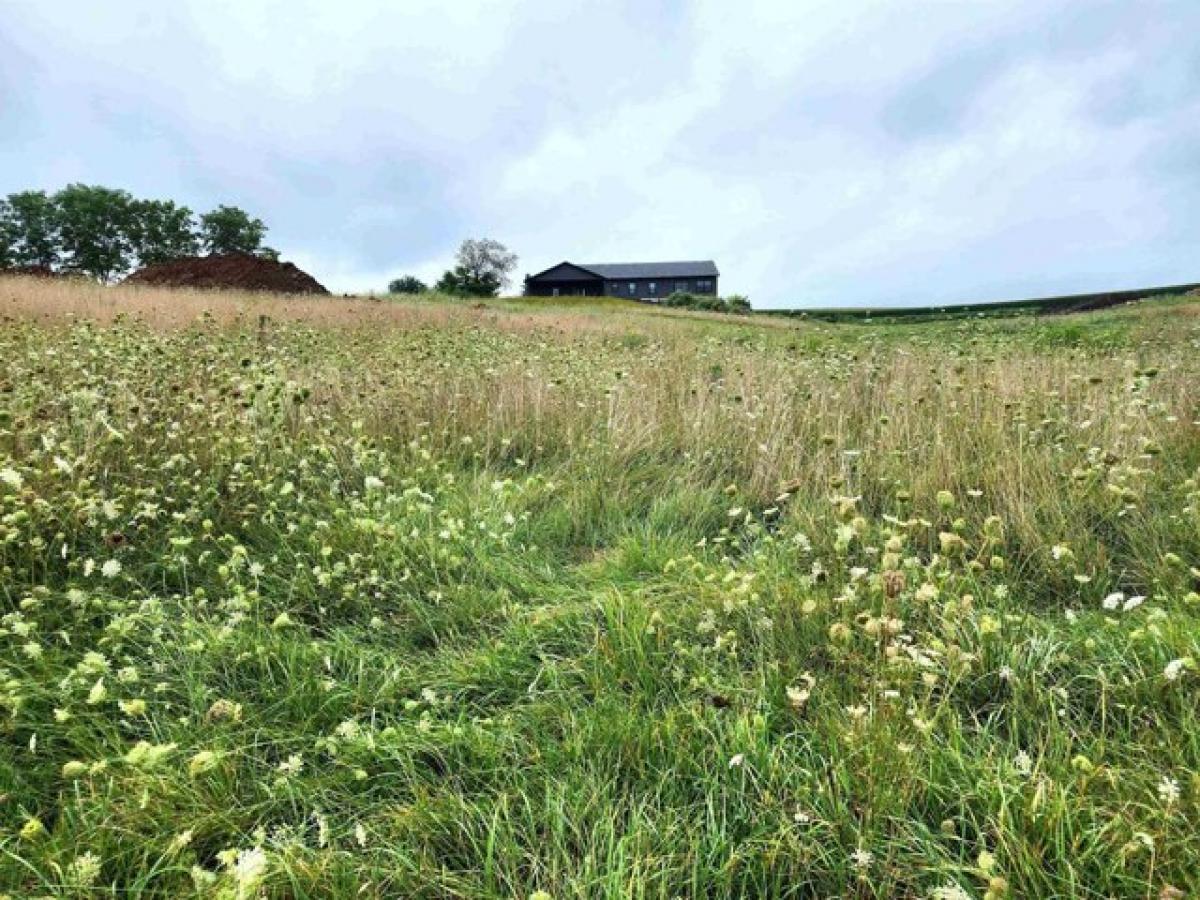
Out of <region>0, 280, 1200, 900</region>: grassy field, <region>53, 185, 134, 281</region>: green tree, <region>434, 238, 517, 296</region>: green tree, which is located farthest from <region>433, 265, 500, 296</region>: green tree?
<region>0, 280, 1200, 900</region>: grassy field

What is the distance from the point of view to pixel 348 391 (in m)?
5.93

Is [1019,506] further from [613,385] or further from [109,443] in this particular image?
[109,443]

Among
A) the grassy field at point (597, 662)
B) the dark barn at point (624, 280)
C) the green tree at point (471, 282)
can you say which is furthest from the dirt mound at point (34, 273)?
the dark barn at point (624, 280)

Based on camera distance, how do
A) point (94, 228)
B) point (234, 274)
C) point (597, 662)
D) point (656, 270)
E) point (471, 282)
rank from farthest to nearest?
point (656, 270) → point (471, 282) → point (94, 228) → point (234, 274) → point (597, 662)

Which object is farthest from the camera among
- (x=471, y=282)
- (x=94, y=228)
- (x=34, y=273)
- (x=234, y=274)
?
(x=471, y=282)

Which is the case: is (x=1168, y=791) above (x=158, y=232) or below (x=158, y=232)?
below

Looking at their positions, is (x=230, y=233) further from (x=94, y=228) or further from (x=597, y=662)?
(x=597, y=662)

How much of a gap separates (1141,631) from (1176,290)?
2313 inches

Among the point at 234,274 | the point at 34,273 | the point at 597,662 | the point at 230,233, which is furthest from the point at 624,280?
the point at 597,662

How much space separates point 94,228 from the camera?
5797cm

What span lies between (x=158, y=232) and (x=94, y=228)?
471cm

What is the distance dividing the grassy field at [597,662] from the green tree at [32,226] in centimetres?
6958

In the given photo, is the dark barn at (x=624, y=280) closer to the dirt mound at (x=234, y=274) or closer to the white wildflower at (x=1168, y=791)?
the dirt mound at (x=234, y=274)

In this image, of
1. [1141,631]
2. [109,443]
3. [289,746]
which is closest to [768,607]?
[1141,631]
